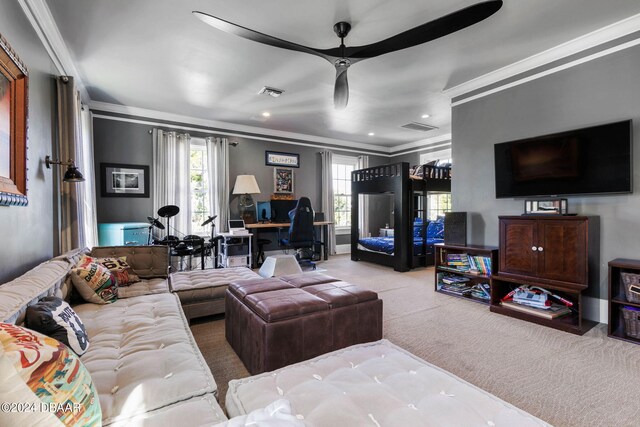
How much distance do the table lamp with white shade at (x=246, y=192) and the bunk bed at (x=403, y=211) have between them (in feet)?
6.93

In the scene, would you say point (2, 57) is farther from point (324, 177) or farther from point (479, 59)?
point (324, 177)

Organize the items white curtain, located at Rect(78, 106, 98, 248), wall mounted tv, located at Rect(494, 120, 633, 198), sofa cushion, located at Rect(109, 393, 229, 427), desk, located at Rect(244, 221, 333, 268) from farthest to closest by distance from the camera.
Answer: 1. desk, located at Rect(244, 221, 333, 268)
2. white curtain, located at Rect(78, 106, 98, 248)
3. wall mounted tv, located at Rect(494, 120, 633, 198)
4. sofa cushion, located at Rect(109, 393, 229, 427)

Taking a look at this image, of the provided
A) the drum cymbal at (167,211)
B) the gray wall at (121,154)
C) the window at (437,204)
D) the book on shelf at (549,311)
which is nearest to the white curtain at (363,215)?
the window at (437,204)

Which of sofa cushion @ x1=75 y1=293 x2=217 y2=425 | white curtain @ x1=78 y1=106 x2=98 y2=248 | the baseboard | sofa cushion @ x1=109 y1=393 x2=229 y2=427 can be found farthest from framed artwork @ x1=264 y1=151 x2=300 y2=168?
sofa cushion @ x1=109 y1=393 x2=229 y2=427

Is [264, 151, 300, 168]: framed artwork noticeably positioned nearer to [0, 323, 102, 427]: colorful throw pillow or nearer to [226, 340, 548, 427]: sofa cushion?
[226, 340, 548, 427]: sofa cushion

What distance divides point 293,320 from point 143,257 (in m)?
→ 2.09

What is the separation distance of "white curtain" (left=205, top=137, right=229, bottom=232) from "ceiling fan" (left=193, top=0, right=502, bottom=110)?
10.9 ft

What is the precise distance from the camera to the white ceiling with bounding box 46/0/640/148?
2.36 m

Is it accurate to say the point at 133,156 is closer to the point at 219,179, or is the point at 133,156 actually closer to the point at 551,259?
the point at 219,179

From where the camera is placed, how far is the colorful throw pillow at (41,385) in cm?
64

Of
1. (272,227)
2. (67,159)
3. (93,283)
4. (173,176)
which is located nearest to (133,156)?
(173,176)

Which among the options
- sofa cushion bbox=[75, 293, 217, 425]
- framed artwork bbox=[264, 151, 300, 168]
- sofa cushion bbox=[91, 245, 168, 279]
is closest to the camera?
sofa cushion bbox=[75, 293, 217, 425]

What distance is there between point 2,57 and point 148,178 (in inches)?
131

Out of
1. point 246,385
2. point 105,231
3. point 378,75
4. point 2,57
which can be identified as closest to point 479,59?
point 378,75
